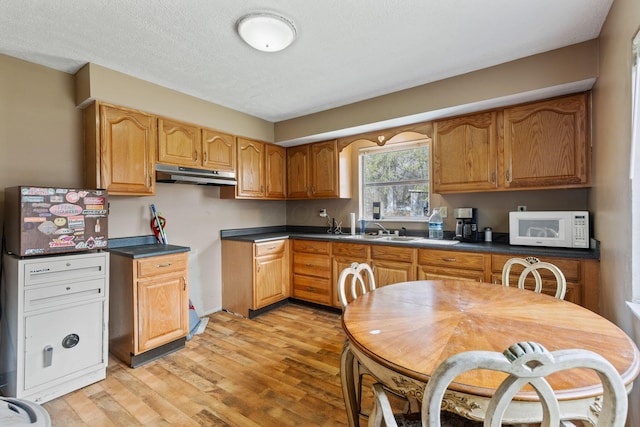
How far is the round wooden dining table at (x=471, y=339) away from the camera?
2.78ft

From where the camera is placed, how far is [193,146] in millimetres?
3064

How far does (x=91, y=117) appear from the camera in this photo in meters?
2.48

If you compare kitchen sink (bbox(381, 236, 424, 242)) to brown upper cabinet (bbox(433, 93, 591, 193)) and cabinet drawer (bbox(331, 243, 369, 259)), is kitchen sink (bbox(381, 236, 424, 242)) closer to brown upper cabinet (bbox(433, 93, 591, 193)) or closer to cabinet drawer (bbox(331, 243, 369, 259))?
cabinet drawer (bbox(331, 243, 369, 259))

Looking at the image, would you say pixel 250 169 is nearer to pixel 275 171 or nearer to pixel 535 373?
pixel 275 171

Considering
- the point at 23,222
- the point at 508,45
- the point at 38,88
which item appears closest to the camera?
the point at 23,222

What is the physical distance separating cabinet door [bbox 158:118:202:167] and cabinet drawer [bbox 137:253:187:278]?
3.07ft

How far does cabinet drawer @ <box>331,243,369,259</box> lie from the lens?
10.6 ft

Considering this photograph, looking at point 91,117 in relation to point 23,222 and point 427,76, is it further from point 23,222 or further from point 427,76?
point 427,76

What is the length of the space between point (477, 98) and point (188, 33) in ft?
7.63

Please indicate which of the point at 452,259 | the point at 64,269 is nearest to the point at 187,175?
the point at 64,269

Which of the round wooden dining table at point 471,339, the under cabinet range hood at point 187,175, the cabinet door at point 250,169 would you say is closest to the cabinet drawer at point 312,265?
the cabinet door at point 250,169

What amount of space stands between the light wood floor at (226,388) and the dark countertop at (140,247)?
904 mm

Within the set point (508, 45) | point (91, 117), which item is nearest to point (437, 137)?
point (508, 45)

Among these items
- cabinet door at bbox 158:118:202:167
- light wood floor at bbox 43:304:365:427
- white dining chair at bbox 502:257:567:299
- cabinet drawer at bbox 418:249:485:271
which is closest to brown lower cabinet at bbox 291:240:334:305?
light wood floor at bbox 43:304:365:427
